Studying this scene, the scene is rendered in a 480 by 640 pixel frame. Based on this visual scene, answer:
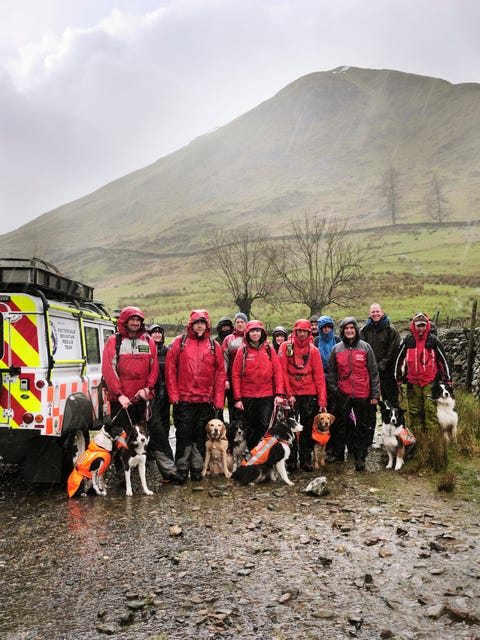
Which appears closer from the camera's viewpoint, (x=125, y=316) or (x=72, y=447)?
(x=125, y=316)

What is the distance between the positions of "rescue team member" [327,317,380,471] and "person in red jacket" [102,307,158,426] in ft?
9.56

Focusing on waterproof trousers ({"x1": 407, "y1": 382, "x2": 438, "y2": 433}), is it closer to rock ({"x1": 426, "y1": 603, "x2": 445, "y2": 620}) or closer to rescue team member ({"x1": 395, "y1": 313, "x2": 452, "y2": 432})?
rescue team member ({"x1": 395, "y1": 313, "x2": 452, "y2": 432})

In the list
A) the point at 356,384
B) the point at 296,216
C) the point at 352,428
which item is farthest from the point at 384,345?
the point at 296,216

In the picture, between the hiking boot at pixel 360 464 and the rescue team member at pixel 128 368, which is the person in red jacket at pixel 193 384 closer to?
the rescue team member at pixel 128 368

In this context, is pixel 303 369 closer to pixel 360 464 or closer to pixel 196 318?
pixel 360 464

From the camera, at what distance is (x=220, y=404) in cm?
711

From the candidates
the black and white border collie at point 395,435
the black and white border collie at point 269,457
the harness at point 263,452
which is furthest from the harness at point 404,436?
the harness at point 263,452

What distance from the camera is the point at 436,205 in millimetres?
110062

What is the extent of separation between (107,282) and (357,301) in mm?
60260

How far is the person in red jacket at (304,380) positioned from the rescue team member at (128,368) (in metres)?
2.11

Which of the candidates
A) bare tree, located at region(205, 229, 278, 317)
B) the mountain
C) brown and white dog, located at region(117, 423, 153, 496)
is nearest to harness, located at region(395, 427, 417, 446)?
brown and white dog, located at region(117, 423, 153, 496)

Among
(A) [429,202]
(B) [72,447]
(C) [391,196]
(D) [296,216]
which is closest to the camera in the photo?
(B) [72,447]

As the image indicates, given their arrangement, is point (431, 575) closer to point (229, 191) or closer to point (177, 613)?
point (177, 613)

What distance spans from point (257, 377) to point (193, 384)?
0.98m
